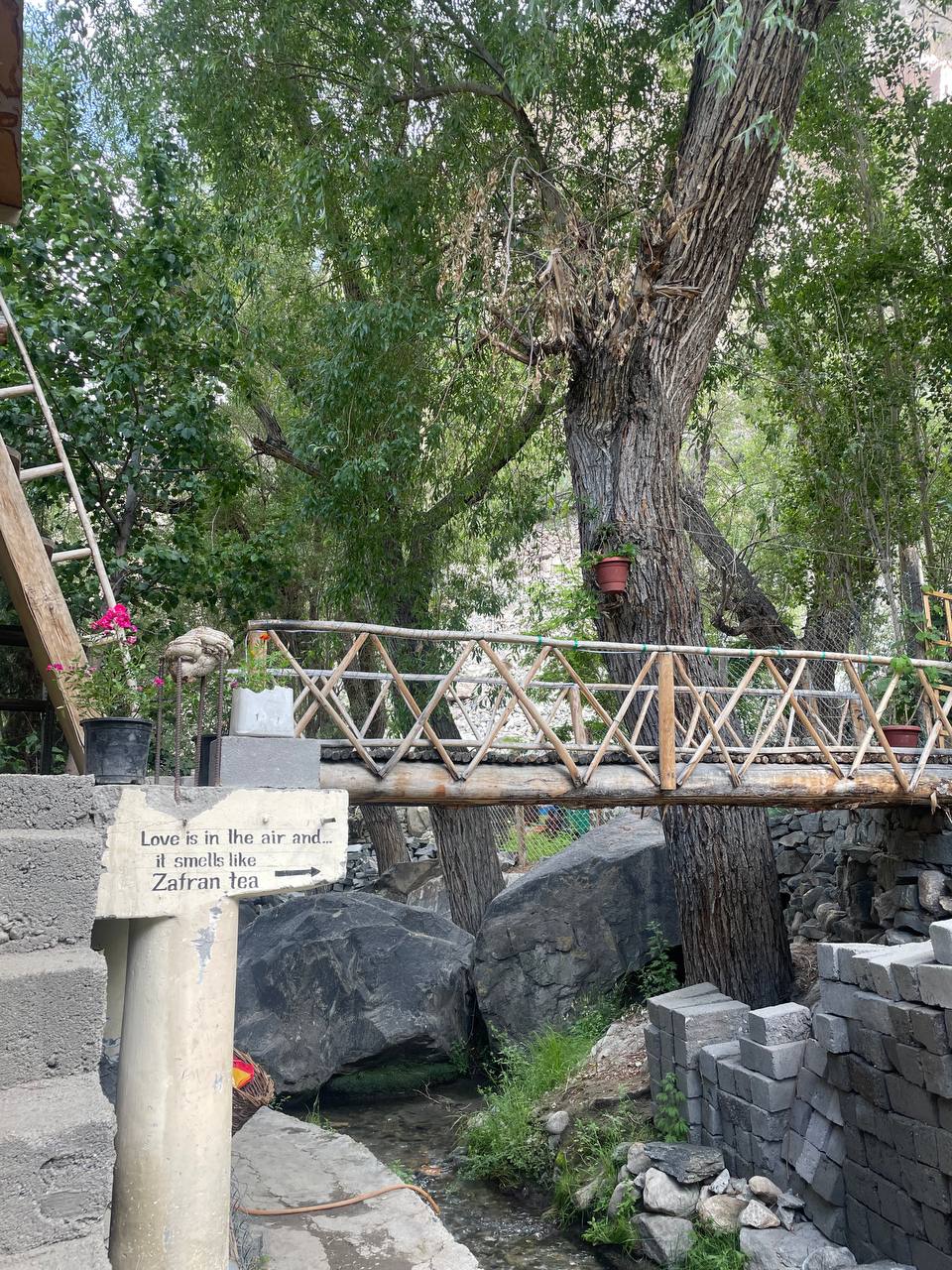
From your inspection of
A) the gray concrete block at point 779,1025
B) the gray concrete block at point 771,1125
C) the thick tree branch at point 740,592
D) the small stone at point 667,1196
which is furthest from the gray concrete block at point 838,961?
the thick tree branch at point 740,592

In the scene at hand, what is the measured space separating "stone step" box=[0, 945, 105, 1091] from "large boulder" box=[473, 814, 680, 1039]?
23.2 feet

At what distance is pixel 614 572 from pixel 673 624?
2.12ft

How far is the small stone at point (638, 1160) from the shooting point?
22.0 ft

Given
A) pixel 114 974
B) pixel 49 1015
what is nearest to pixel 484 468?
pixel 114 974

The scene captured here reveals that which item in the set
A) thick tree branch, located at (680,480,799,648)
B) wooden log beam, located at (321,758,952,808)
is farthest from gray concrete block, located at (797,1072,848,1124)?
thick tree branch, located at (680,480,799,648)

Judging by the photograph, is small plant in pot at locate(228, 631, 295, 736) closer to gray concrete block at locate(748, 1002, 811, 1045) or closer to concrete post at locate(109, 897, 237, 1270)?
concrete post at locate(109, 897, 237, 1270)

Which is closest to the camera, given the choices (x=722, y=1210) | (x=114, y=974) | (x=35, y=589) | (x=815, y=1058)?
(x=114, y=974)

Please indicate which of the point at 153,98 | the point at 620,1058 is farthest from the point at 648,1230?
the point at 153,98

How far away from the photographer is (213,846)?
11.8 feet

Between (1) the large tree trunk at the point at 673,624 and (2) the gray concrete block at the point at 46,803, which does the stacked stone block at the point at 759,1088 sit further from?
(2) the gray concrete block at the point at 46,803

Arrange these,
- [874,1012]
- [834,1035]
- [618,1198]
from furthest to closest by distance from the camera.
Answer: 1. [618,1198]
2. [834,1035]
3. [874,1012]

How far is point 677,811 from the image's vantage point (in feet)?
27.0

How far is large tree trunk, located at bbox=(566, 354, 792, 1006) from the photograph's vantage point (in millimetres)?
7977

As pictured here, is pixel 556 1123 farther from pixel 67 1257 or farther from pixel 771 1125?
pixel 67 1257
